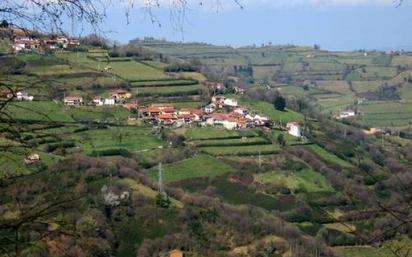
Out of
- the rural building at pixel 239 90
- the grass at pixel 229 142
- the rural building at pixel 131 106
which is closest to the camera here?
the grass at pixel 229 142

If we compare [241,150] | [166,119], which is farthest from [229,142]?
[166,119]

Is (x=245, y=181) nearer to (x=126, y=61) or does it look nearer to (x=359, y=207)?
(x=126, y=61)

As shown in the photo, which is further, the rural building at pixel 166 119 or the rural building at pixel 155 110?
the rural building at pixel 155 110

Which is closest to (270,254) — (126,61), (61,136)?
(61,136)

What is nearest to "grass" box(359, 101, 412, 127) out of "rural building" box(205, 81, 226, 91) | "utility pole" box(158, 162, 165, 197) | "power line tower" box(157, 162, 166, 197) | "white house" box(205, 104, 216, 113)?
"rural building" box(205, 81, 226, 91)

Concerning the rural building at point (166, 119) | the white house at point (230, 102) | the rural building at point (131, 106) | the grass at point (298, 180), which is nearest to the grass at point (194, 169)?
the grass at point (298, 180)

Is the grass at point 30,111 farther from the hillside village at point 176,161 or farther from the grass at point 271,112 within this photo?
the grass at point 271,112

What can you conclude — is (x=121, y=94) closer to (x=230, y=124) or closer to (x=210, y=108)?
(x=230, y=124)
